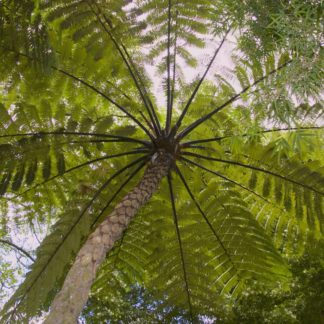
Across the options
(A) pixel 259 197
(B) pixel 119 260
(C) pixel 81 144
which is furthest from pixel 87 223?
(A) pixel 259 197

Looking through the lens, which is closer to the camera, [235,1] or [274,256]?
[235,1]

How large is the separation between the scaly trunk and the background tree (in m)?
0.05

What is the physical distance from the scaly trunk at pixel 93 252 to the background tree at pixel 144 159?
46mm

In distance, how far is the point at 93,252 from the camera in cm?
217

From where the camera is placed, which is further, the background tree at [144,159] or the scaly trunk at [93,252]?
the background tree at [144,159]

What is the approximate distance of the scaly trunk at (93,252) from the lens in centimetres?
185

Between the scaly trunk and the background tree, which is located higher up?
the background tree

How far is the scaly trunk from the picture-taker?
1.85 metres

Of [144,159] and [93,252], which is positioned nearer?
→ [93,252]

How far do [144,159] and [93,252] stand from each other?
1276 millimetres

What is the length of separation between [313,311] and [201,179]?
6.33 ft

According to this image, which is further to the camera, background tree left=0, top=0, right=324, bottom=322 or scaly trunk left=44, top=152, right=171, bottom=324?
background tree left=0, top=0, right=324, bottom=322

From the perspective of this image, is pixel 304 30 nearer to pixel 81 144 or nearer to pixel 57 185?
pixel 81 144

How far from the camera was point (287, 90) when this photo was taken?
1.43 m
